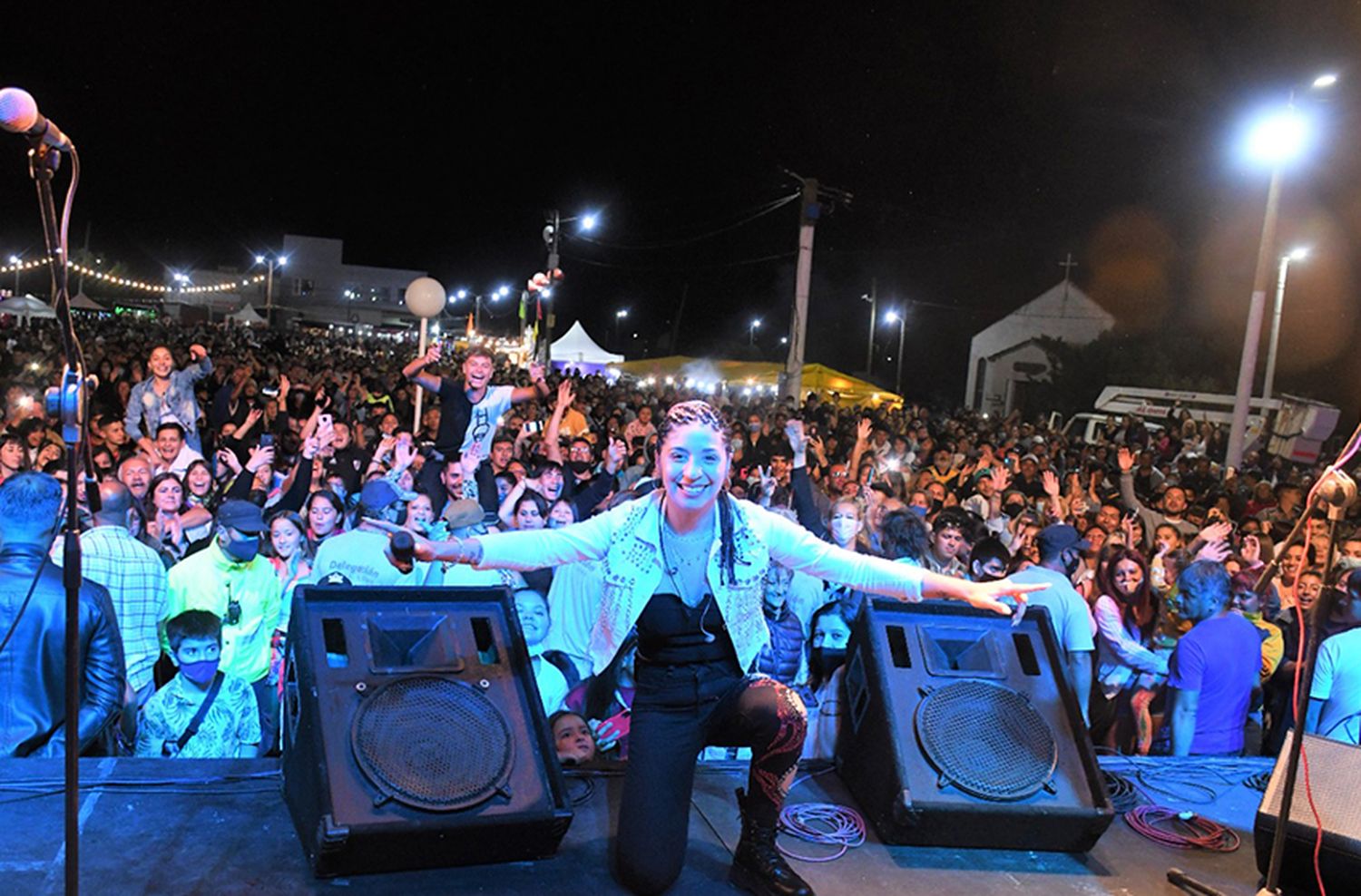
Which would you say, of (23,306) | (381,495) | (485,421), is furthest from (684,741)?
(23,306)

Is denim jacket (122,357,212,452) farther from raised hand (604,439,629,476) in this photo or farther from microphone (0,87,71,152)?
microphone (0,87,71,152)

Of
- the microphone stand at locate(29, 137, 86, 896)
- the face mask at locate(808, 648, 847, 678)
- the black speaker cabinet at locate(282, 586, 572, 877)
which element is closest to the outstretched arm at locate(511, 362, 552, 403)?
the face mask at locate(808, 648, 847, 678)

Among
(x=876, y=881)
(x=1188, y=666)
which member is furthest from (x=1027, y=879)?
(x=1188, y=666)

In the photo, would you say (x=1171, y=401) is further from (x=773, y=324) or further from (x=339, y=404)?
(x=773, y=324)

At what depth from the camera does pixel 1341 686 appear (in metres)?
4.01

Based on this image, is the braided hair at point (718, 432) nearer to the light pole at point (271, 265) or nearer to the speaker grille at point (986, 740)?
the speaker grille at point (986, 740)

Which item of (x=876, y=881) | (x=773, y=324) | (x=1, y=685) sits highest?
(x=773, y=324)

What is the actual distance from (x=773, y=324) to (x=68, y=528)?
220ft

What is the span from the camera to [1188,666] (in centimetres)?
443

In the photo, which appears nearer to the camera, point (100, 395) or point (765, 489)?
point (765, 489)

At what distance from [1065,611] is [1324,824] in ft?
4.62

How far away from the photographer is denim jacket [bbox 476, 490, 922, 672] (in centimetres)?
324

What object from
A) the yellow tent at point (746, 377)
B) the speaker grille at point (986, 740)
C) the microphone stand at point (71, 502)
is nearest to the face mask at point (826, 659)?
the speaker grille at point (986, 740)

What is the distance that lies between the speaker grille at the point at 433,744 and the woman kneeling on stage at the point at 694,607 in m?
0.45
